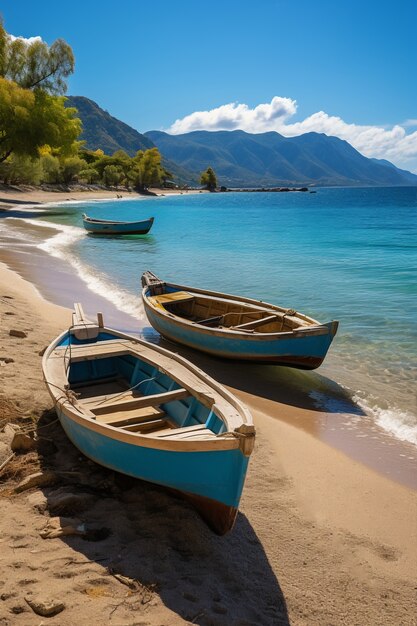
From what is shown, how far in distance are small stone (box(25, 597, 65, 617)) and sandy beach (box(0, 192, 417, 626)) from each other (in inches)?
1.2

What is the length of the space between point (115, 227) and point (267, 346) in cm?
2679

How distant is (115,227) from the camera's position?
33781 millimetres

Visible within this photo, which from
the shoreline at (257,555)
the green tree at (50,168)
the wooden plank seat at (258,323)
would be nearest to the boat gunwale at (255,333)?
the wooden plank seat at (258,323)

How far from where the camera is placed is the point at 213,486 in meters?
4.34

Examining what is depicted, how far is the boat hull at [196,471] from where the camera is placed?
422 centimetres

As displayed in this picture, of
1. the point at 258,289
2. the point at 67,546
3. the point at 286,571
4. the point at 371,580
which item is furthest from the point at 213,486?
the point at 258,289

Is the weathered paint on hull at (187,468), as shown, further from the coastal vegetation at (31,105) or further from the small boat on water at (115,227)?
the coastal vegetation at (31,105)

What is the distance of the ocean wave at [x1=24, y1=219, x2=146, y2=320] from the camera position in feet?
49.6

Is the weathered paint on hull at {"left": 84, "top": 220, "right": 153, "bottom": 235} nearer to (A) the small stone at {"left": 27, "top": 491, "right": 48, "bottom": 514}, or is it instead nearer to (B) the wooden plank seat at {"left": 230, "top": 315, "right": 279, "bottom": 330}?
(B) the wooden plank seat at {"left": 230, "top": 315, "right": 279, "bottom": 330}

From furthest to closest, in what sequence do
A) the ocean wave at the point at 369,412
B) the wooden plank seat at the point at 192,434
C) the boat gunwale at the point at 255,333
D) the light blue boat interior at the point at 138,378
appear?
the boat gunwale at the point at 255,333 → the ocean wave at the point at 369,412 → the light blue boat interior at the point at 138,378 → the wooden plank seat at the point at 192,434

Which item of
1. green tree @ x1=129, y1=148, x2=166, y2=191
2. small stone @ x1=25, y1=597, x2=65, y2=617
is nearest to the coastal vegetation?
small stone @ x1=25, y1=597, x2=65, y2=617

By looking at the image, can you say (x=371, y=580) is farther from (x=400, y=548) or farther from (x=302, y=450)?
(x=302, y=450)

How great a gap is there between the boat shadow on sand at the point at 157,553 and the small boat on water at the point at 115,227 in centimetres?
2950

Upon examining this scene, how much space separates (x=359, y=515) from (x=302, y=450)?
1.52m
